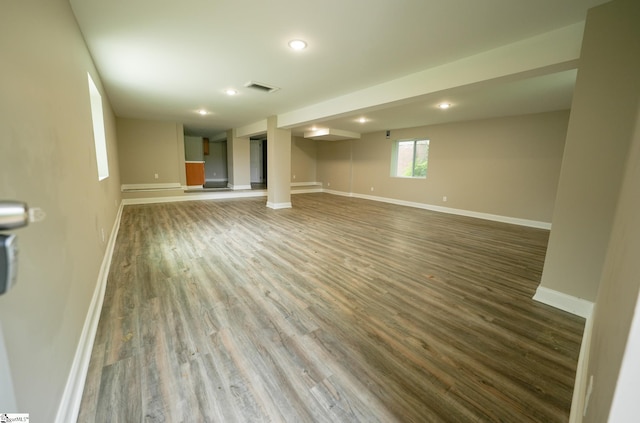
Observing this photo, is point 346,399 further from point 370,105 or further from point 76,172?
point 370,105

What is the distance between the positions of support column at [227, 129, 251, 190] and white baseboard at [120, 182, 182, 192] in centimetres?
193

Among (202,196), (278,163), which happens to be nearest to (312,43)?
(278,163)

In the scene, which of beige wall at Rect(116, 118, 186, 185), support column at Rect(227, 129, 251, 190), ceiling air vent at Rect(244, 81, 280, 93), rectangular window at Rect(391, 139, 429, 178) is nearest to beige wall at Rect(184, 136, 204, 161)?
support column at Rect(227, 129, 251, 190)

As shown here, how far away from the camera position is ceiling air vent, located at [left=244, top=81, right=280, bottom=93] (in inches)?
150

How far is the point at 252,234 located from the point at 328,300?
242cm

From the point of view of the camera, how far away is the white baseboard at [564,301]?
2.06 m

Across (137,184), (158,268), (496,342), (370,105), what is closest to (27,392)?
(158,268)

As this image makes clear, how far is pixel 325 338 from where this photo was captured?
173cm

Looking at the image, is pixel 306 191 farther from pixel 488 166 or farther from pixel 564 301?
pixel 564 301

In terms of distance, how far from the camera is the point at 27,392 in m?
0.82

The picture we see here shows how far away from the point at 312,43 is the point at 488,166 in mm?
5531

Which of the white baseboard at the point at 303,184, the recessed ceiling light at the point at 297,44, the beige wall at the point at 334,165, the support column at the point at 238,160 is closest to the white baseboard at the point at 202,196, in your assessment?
the support column at the point at 238,160

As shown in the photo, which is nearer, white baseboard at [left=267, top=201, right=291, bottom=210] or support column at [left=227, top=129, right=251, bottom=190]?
white baseboard at [left=267, top=201, right=291, bottom=210]

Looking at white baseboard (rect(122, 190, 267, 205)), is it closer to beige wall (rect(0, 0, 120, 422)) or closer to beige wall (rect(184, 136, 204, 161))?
beige wall (rect(184, 136, 204, 161))
